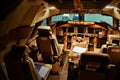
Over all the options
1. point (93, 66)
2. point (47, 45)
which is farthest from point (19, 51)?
point (47, 45)

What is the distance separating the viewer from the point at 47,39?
16.7 ft

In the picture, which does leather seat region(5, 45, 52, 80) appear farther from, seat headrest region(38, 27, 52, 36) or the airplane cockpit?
seat headrest region(38, 27, 52, 36)

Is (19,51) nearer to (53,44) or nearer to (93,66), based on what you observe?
(93,66)

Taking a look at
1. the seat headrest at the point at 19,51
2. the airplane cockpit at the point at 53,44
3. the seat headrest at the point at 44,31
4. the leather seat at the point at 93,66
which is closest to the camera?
the leather seat at the point at 93,66

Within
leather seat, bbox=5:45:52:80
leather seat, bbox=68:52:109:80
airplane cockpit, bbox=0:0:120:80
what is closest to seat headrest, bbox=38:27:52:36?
airplane cockpit, bbox=0:0:120:80

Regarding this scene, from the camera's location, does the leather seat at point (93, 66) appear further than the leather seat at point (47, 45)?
No

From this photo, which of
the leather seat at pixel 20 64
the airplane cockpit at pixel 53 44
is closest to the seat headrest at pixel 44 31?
the airplane cockpit at pixel 53 44

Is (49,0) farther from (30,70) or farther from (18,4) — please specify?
(30,70)

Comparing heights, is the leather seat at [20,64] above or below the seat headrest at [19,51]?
below

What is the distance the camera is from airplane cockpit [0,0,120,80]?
9.41 feet

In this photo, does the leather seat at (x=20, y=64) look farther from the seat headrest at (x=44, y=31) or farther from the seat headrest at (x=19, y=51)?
the seat headrest at (x=44, y=31)

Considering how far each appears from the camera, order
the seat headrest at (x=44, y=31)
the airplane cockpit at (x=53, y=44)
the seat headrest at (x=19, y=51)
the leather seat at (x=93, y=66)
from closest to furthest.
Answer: the leather seat at (x=93, y=66)
the airplane cockpit at (x=53, y=44)
the seat headrest at (x=19, y=51)
the seat headrest at (x=44, y=31)

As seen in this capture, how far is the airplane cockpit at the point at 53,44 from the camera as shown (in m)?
2.87

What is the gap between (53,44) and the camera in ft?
17.1
